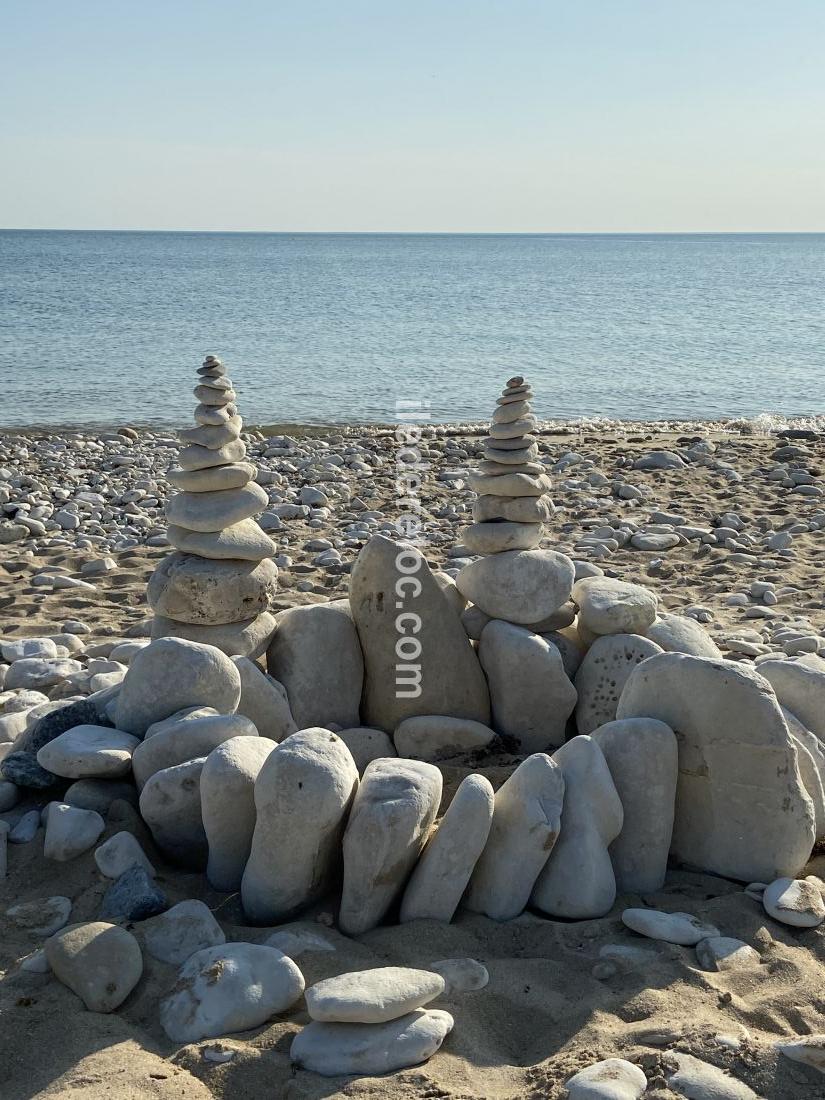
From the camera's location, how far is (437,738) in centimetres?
468

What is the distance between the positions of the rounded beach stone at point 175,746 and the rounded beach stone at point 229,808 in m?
0.25

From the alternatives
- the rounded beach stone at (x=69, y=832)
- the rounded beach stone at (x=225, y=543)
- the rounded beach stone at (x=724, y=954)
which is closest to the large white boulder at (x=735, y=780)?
the rounded beach stone at (x=724, y=954)

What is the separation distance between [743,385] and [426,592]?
17800 millimetres

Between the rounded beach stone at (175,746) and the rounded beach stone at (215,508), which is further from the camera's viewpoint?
the rounded beach stone at (215,508)

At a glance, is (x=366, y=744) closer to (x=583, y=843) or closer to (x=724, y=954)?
(x=583, y=843)

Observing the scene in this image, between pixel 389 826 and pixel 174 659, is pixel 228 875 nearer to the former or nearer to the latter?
pixel 389 826

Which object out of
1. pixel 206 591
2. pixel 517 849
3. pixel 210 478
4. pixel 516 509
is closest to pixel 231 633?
pixel 206 591

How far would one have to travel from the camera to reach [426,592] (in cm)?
484

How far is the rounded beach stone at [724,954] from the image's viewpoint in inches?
125

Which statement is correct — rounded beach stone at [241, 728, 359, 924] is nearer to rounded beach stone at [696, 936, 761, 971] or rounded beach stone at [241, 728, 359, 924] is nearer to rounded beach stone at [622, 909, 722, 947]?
rounded beach stone at [622, 909, 722, 947]

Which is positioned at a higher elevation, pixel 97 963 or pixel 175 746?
pixel 175 746

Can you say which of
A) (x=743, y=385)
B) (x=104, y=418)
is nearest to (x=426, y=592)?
(x=104, y=418)

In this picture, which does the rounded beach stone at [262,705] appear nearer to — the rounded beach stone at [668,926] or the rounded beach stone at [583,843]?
the rounded beach stone at [583,843]

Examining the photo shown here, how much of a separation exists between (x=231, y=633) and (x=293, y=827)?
5.71 ft
